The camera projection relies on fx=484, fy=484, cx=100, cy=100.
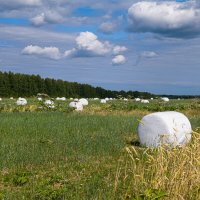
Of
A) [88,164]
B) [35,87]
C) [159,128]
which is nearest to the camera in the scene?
[88,164]

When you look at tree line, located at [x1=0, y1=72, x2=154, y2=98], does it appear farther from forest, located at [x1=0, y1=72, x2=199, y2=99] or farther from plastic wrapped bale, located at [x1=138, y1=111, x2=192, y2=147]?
plastic wrapped bale, located at [x1=138, y1=111, x2=192, y2=147]

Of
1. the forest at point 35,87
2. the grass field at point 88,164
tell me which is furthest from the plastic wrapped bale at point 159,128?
the forest at point 35,87

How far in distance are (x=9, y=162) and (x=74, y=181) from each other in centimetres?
222

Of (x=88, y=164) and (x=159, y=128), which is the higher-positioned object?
(x=159, y=128)

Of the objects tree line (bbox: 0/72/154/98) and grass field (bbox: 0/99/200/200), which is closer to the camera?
grass field (bbox: 0/99/200/200)

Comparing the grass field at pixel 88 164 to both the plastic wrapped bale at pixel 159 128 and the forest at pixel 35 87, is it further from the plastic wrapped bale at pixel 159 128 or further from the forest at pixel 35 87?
the forest at pixel 35 87

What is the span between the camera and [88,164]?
36.8 ft

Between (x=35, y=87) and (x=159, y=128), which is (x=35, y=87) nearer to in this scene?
(x=35, y=87)

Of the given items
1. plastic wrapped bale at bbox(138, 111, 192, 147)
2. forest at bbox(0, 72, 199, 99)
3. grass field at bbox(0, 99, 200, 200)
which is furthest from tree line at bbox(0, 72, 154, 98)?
plastic wrapped bale at bbox(138, 111, 192, 147)

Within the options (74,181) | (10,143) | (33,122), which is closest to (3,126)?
(33,122)

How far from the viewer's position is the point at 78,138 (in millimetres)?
14750

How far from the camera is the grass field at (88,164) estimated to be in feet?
23.8

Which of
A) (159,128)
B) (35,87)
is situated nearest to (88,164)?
(159,128)

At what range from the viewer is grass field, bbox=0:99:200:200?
7253mm
